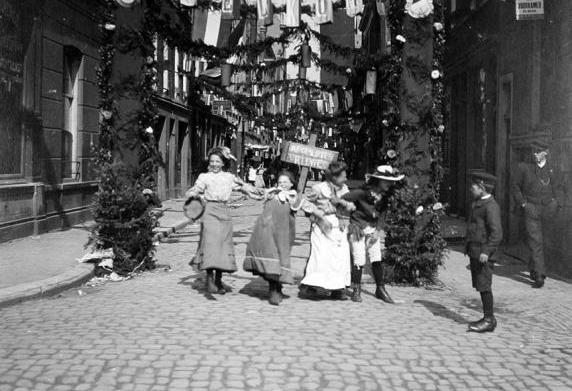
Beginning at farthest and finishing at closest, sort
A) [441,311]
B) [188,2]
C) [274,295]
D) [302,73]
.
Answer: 1. [302,73]
2. [188,2]
3. [274,295]
4. [441,311]

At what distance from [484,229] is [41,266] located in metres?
6.19

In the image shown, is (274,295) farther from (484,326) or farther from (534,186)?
(534,186)

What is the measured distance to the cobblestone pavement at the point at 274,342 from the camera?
4746mm

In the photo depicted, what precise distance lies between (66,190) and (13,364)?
36.2 feet

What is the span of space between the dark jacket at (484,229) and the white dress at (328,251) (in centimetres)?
176

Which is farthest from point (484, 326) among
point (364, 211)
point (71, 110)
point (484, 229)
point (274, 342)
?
point (71, 110)

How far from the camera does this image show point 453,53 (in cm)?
2116

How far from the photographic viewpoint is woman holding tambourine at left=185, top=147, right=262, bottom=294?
7965 mm

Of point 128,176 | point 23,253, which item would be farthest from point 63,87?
point 128,176

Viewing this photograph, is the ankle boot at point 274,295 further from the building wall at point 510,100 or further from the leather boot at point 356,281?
the building wall at point 510,100

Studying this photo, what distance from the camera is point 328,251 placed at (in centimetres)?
795

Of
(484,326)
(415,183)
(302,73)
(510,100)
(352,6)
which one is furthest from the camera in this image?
(302,73)

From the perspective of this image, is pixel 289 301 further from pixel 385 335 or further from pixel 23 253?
pixel 23 253

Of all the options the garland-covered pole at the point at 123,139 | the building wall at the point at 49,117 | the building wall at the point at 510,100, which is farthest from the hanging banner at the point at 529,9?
the building wall at the point at 49,117
